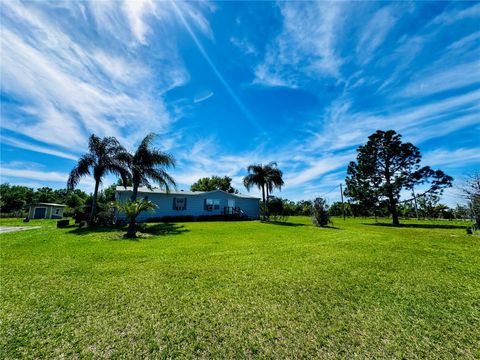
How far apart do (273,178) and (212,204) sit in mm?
7444

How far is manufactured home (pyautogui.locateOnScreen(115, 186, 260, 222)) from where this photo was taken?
20.5m

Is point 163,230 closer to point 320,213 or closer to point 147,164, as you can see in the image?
point 147,164

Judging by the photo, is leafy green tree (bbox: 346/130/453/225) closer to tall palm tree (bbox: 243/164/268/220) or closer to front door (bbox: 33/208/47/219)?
tall palm tree (bbox: 243/164/268/220)

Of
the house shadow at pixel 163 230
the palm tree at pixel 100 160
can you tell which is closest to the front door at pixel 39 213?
the palm tree at pixel 100 160

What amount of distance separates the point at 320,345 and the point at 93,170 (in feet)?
58.6

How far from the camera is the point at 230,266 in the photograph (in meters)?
5.48

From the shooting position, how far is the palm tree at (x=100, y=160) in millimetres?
15484

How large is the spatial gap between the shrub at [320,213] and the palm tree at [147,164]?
472 inches

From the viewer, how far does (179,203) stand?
72.6ft

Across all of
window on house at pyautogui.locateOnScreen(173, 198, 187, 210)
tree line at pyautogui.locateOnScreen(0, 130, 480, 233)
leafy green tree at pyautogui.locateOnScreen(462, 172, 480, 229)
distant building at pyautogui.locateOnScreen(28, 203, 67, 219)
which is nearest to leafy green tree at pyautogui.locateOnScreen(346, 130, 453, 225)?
tree line at pyautogui.locateOnScreen(0, 130, 480, 233)

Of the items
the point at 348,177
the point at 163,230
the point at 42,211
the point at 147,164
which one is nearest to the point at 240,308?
the point at 163,230

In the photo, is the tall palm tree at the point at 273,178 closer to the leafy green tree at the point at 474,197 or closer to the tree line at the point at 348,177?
the tree line at the point at 348,177

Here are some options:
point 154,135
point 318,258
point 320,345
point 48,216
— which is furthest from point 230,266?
point 48,216

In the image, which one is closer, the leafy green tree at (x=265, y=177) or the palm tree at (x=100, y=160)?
the palm tree at (x=100, y=160)
